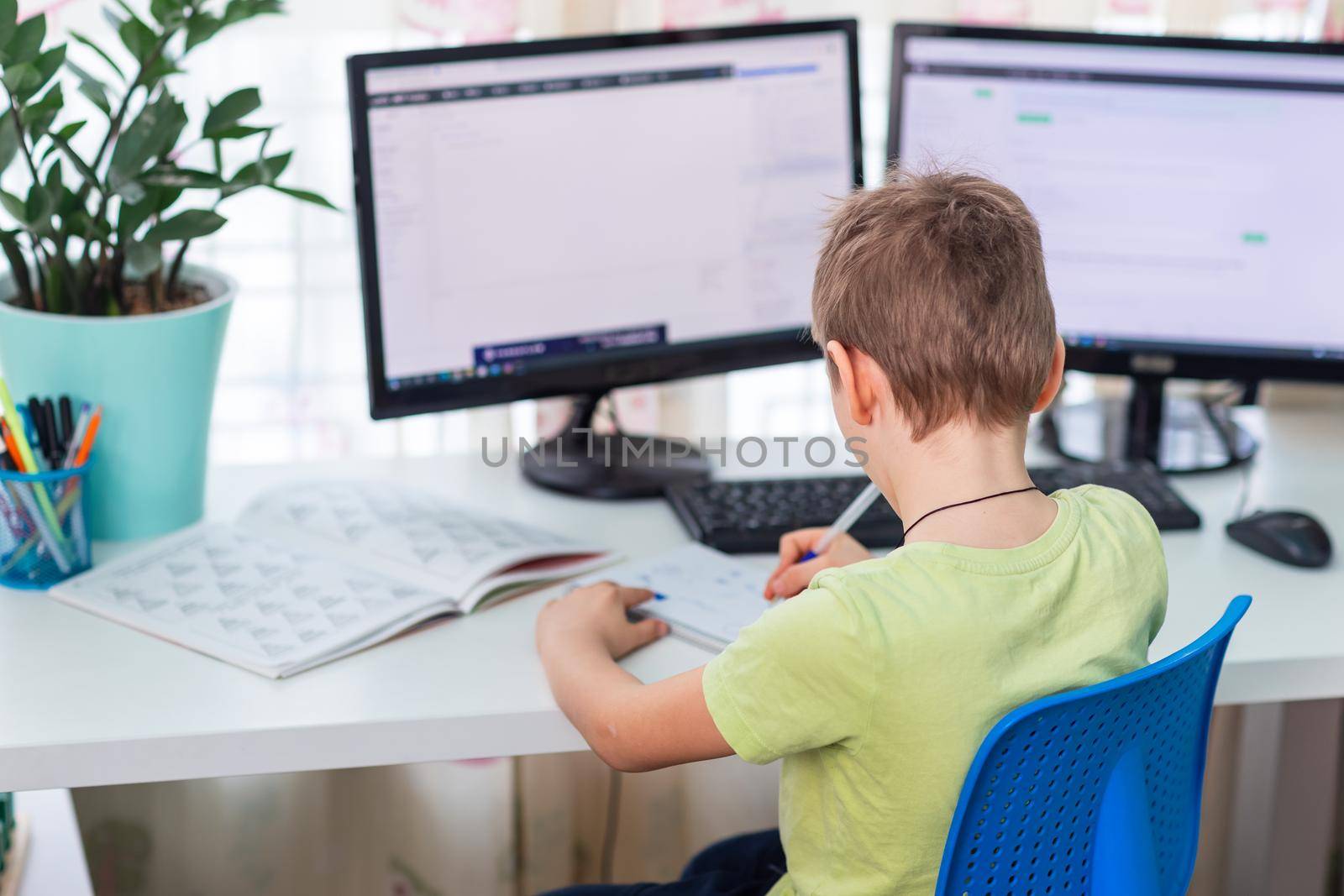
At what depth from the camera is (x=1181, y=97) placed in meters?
1.35

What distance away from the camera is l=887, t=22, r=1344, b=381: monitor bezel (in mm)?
1336

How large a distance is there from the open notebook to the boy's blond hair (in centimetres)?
40

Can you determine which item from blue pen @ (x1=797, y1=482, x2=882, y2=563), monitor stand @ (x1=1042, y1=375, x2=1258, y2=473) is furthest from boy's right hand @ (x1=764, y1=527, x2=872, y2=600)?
monitor stand @ (x1=1042, y1=375, x2=1258, y2=473)

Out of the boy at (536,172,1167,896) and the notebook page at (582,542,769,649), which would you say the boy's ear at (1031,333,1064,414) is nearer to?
the boy at (536,172,1167,896)

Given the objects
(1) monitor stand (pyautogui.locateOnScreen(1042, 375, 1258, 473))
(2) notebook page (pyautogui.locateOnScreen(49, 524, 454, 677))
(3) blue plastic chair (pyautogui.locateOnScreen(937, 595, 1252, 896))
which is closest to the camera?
(3) blue plastic chair (pyautogui.locateOnScreen(937, 595, 1252, 896))

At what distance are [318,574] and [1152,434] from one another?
88cm

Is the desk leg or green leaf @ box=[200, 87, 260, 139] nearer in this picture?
green leaf @ box=[200, 87, 260, 139]

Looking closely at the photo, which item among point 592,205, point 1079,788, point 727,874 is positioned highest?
point 592,205

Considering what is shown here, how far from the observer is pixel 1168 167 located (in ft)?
4.47

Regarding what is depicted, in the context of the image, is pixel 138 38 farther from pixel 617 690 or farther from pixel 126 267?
pixel 617 690

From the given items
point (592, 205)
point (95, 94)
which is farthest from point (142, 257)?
point (592, 205)

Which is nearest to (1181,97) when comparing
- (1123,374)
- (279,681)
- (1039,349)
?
(1123,374)

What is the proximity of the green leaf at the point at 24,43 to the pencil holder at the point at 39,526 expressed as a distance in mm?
321

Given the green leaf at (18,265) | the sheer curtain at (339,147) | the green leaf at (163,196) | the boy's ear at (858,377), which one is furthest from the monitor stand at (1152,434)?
the green leaf at (18,265)
